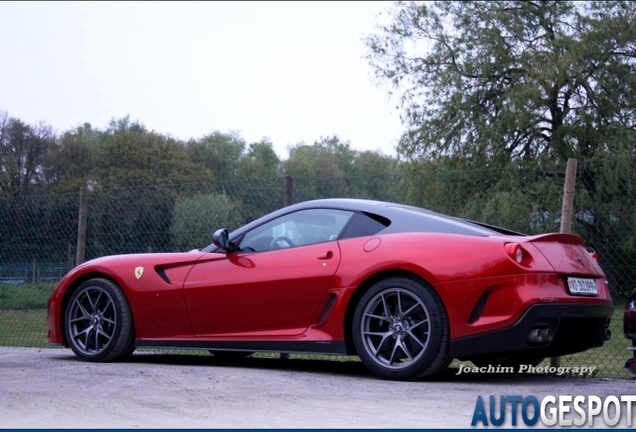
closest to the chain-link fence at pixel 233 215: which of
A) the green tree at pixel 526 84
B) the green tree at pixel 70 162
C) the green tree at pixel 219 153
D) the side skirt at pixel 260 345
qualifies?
the side skirt at pixel 260 345

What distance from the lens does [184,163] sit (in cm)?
4209

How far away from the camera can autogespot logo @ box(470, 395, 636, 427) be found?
4.54 metres

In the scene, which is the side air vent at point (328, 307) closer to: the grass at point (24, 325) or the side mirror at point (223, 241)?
the side mirror at point (223, 241)

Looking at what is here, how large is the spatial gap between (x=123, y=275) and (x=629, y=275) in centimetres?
440

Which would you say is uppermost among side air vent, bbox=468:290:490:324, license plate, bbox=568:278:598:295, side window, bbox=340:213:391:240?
side window, bbox=340:213:391:240

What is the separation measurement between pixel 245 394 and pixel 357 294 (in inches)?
51.4

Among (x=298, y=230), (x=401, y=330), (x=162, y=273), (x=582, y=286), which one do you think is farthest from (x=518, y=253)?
(x=162, y=273)

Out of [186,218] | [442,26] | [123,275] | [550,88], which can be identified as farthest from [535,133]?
[123,275]

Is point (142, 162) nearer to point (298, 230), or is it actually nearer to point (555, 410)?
point (298, 230)

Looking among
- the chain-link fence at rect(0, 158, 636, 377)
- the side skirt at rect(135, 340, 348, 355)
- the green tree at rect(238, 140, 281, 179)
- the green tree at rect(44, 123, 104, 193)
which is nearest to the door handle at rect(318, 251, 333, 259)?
the side skirt at rect(135, 340, 348, 355)

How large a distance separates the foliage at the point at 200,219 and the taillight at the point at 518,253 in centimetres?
457

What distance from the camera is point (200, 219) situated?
392 inches

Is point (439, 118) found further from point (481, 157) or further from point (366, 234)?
point (366, 234)

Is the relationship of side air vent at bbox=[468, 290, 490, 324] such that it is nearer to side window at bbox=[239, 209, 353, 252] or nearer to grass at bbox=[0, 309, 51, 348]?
side window at bbox=[239, 209, 353, 252]
